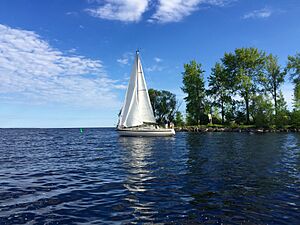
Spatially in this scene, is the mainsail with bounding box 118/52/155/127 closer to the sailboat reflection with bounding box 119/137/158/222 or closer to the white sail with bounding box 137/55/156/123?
the white sail with bounding box 137/55/156/123

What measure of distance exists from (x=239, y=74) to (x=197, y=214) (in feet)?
272

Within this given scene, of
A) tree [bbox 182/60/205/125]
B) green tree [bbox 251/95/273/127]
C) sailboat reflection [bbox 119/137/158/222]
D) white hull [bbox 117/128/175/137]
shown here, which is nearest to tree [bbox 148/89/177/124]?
tree [bbox 182/60/205/125]

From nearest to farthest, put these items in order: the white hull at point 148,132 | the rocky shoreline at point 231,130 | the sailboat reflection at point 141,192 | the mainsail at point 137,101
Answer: the sailboat reflection at point 141,192
the mainsail at point 137,101
the white hull at point 148,132
the rocky shoreline at point 231,130

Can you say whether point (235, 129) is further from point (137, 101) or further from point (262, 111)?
point (137, 101)

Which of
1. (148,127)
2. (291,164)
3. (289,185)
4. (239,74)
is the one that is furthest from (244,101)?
(289,185)

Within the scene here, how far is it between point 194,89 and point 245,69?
18194 mm

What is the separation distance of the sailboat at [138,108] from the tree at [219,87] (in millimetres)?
39112

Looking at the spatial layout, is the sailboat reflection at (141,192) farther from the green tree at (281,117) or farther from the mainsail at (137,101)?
the green tree at (281,117)

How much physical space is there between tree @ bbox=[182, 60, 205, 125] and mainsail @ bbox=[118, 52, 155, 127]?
3714cm

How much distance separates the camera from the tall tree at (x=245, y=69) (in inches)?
3302

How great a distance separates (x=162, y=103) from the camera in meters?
127

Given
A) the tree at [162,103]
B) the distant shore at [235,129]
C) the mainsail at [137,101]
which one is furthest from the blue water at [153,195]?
the tree at [162,103]

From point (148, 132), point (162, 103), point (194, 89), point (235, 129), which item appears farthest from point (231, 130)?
point (162, 103)

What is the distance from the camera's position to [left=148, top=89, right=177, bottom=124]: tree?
12581 centimetres
